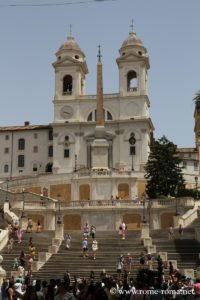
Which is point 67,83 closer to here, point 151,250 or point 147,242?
point 147,242

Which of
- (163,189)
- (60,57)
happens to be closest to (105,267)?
(163,189)

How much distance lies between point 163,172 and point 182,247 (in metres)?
31.8

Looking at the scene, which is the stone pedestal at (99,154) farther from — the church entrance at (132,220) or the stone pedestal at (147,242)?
the stone pedestal at (147,242)

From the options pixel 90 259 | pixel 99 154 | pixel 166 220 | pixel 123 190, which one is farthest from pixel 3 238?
pixel 99 154

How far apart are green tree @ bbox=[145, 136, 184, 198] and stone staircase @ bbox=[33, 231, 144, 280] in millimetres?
25796

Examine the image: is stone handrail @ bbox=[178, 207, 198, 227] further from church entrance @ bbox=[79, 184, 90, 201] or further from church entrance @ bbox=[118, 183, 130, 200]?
church entrance @ bbox=[79, 184, 90, 201]

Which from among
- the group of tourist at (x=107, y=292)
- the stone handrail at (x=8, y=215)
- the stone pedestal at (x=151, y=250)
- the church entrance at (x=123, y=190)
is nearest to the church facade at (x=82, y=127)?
the church entrance at (x=123, y=190)

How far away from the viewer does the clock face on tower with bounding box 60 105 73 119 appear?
307ft

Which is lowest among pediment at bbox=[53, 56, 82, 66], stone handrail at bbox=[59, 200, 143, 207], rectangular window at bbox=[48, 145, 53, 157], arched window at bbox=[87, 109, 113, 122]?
stone handrail at bbox=[59, 200, 143, 207]

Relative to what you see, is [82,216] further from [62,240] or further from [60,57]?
[60,57]

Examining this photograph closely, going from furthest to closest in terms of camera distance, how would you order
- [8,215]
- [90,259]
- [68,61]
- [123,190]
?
[68,61], [123,190], [8,215], [90,259]

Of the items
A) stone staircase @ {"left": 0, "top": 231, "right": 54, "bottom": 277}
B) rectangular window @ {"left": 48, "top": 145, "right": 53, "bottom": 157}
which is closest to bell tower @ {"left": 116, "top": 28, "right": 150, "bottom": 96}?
rectangular window @ {"left": 48, "top": 145, "right": 53, "bottom": 157}

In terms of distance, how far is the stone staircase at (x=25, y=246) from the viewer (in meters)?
33.8

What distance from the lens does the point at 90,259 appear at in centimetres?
3416
